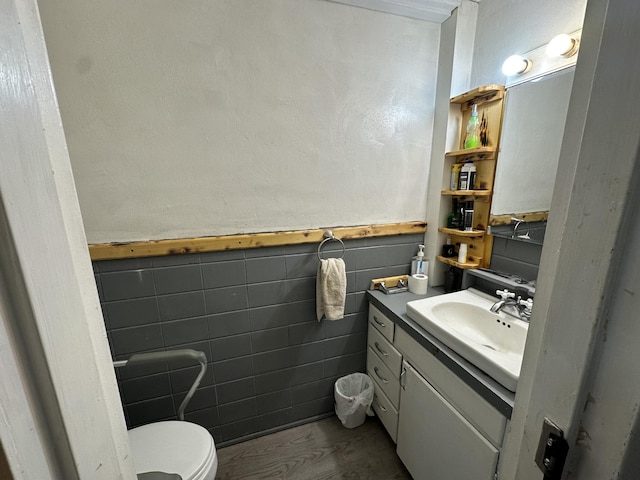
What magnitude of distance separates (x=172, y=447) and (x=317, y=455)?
798 mm

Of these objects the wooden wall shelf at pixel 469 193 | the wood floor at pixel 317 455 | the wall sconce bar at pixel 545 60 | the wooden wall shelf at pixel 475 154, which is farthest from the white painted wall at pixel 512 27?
the wood floor at pixel 317 455

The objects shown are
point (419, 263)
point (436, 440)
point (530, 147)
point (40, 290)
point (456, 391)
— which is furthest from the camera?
point (419, 263)

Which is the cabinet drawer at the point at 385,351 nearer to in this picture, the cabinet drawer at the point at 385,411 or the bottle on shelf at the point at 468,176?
the cabinet drawer at the point at 385,411

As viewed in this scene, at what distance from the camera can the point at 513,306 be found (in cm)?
115

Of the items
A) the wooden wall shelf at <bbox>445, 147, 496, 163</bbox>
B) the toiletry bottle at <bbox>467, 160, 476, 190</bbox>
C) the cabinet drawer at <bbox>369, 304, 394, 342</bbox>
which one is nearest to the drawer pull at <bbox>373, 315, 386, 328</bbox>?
the cabinet drawer at <bbox>369, 304, 394, 342</bbox>

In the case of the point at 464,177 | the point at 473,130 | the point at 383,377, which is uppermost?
the point at 473,130

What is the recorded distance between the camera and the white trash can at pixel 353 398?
1.55m

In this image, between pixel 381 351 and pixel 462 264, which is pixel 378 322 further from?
pixel 462 264

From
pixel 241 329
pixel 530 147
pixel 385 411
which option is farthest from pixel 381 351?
pixel 530 147

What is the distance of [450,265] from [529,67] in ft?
3.20

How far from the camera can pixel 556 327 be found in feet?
1.23

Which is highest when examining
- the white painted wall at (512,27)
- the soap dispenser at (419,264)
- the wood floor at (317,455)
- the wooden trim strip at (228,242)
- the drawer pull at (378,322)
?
the white painted wall at (512,27)

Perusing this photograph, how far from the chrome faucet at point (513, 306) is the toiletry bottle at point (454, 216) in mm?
449

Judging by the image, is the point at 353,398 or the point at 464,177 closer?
the point at 464,177
